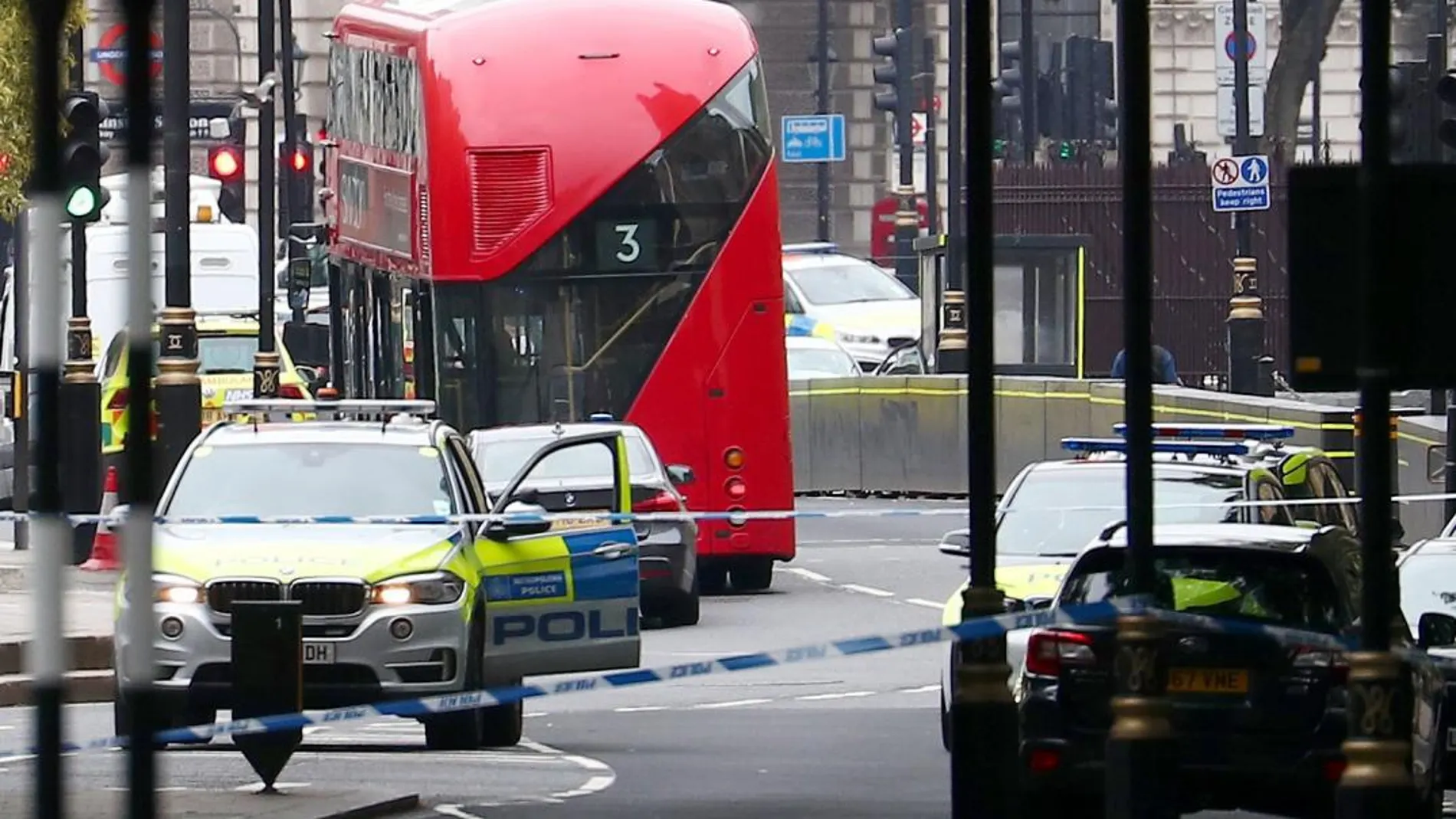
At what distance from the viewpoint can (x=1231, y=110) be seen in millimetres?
54375

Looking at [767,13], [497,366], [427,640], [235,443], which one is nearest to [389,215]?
[497,366]

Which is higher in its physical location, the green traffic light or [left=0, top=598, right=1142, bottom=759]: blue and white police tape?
the green traffic light

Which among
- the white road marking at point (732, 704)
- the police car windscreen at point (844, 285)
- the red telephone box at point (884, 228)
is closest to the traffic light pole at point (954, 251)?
the police car windscreen at point (844, 285)

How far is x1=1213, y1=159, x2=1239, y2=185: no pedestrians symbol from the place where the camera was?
37250 mm

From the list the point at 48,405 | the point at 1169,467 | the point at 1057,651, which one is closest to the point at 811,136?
the point at 1169,467

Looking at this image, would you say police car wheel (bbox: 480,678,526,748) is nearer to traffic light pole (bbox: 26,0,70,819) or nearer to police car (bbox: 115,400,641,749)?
police car (bbox: 115,400,641,749)

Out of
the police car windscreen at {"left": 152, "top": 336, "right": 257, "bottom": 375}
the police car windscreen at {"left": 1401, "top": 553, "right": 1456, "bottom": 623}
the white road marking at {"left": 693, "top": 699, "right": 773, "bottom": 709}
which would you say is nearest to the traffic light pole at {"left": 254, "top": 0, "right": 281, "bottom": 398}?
the police car windscreen at {"left": 152, "top": 336, "right": 257, "bottom": 375}

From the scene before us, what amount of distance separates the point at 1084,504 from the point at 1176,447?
97cm

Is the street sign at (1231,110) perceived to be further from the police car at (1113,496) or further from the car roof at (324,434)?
the car roof at (324,434)

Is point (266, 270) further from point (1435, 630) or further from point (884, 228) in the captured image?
point (884, 228)

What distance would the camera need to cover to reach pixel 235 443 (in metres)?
16.2

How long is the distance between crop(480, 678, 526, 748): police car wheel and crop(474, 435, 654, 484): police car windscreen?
232 inches

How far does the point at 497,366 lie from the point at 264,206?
8.26 m

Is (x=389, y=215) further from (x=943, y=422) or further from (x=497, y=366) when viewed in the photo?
(x=943, y=422)
